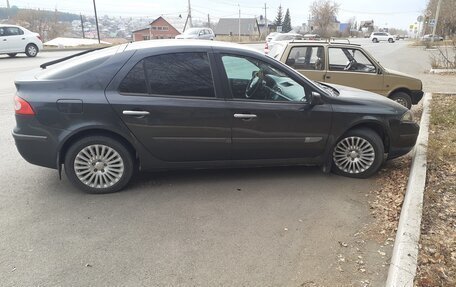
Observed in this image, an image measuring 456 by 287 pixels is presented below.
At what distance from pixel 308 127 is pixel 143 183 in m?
2.10

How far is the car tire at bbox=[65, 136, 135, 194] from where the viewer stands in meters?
4.29

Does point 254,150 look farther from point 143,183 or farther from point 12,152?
point 12,152

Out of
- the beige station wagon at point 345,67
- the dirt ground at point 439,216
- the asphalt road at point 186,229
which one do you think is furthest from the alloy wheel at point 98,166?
the beige station wagon at point 345,67

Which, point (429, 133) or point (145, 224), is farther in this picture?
point (429, 133)

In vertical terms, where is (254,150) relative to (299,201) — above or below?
above

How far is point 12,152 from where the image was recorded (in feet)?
18.9

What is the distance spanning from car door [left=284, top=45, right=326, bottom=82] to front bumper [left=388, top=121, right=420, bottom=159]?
10.3 feet

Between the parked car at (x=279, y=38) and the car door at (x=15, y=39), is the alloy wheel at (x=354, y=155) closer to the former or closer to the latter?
the parked car at (x=279, y=38)

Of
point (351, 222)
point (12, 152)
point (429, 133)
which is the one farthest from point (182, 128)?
point (429, 133)

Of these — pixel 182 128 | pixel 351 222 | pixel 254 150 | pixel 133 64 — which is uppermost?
pixel 133 64

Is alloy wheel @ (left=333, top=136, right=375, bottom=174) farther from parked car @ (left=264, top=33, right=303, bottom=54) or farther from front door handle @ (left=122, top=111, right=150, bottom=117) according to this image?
parked car @ (left=264, top=33, right=303, bottom=54)

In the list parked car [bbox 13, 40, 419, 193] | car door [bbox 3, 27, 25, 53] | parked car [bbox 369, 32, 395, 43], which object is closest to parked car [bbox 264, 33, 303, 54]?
parked car [bbox 13, 40, 419, 193]

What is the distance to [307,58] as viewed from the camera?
7945 mm

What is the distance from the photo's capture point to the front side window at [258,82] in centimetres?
450
